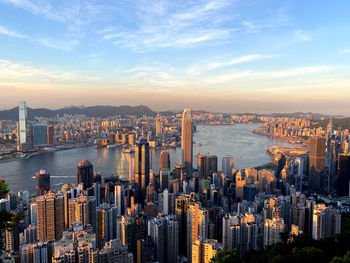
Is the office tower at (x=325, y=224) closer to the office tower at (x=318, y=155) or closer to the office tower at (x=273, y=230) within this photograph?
the office tower at (x=273, y=230)

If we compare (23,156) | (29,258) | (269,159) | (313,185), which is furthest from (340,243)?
(23,156)

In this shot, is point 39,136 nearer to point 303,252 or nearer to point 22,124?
point 22,124

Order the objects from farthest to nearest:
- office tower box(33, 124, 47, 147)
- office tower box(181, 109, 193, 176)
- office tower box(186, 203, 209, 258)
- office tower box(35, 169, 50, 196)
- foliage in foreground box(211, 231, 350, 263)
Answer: office tower box(33, 124, 47, 147)
office tower box(181, 109, 193, 176)
office tower box(35, 169, 50, 196)
office tower box(186, 203, 209, 258)
foliage in foreground box(211, 231, 350, 263)

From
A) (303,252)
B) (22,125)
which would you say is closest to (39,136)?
(22,125)

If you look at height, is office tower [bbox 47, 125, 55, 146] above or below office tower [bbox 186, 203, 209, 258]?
above

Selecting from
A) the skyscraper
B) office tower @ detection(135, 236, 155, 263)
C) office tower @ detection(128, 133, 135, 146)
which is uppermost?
the skyscraper

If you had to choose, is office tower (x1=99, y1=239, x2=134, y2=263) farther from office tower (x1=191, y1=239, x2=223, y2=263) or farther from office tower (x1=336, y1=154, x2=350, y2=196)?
office tower (x1=336, y1=154, x2=350, y2=196)

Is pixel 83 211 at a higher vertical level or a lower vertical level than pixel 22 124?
lower

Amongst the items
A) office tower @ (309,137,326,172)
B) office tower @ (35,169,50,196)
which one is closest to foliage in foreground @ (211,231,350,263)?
office tower @ (35,169,50,196)
